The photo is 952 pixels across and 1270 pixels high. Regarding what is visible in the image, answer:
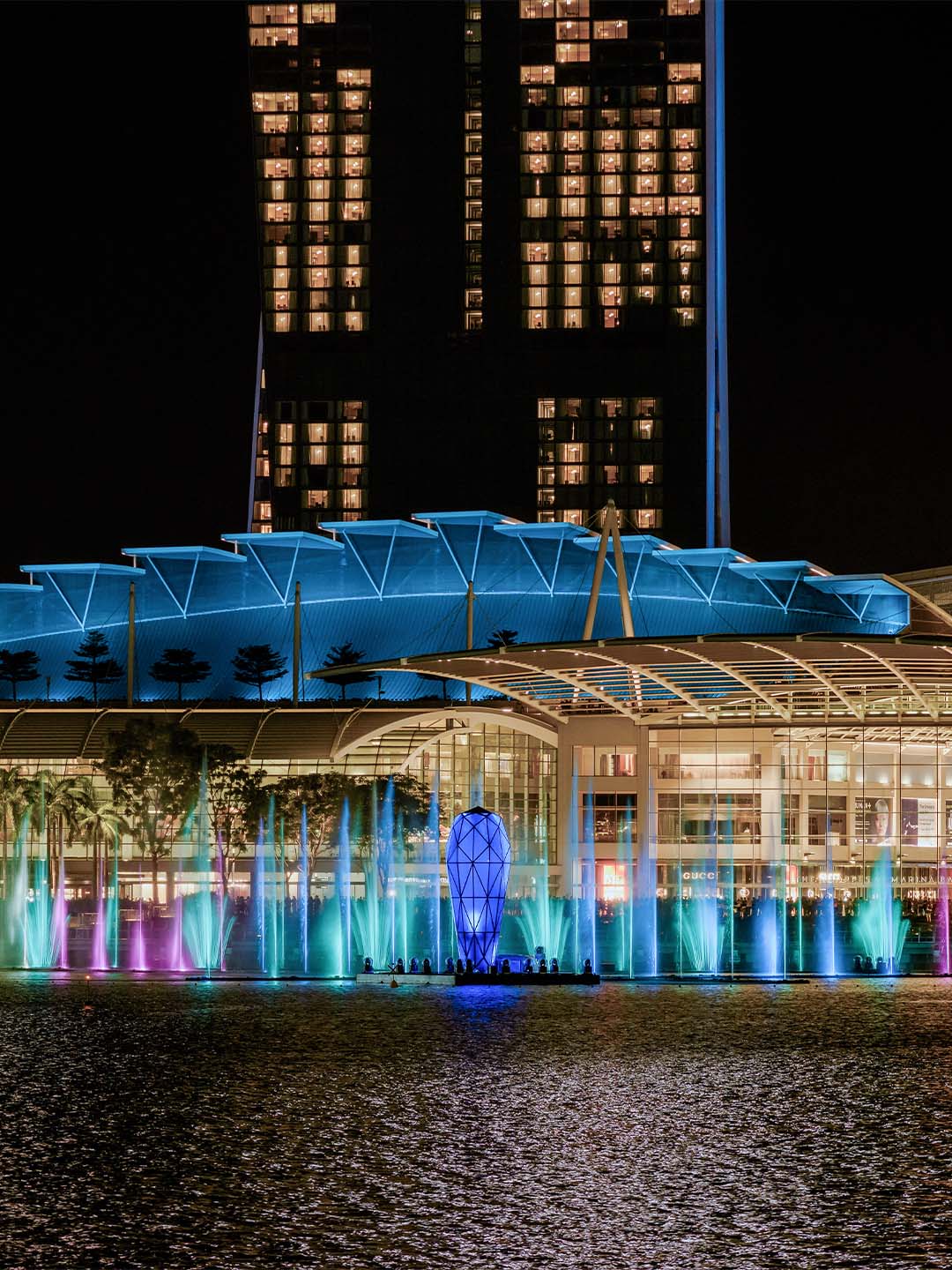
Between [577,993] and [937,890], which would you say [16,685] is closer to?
[937,890]

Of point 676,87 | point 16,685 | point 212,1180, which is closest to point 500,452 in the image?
point 676,87

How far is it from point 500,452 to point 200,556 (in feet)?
167

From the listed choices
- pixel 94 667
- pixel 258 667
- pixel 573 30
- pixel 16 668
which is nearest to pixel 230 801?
pixel 258 667

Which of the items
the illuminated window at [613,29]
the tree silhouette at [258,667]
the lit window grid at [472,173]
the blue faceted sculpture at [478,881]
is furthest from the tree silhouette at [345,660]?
the illuminated window at [613,29]

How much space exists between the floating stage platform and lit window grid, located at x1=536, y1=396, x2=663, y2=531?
11487 centimetres

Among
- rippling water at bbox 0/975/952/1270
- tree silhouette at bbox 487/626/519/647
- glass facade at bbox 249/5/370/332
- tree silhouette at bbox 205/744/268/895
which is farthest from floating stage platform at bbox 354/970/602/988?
glass facade at bbox 249/5/370/332

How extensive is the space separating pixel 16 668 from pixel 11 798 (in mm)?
40018

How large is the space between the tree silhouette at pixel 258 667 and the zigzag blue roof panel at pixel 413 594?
1.66 metres

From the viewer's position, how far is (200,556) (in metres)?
116

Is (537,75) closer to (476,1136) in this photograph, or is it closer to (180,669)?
(180,669)

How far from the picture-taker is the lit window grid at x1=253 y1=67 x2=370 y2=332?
15925 cm

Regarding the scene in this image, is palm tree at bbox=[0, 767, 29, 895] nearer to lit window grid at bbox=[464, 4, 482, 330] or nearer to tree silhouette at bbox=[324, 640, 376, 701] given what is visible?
tree silhouette at bbox=[324, 640, 376, 701]

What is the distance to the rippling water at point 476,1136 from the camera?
16.8 meters

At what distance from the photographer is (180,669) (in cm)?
11281
